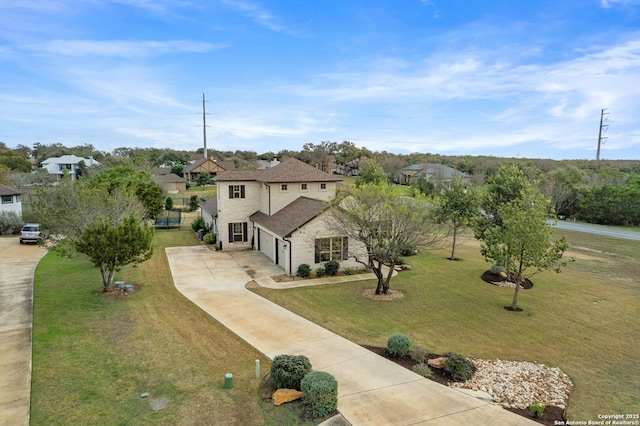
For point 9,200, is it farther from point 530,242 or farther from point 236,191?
point 530,242

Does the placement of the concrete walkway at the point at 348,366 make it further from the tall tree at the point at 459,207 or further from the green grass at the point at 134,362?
the tall tree at the point at 459,207

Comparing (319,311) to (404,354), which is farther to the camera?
(319,311)

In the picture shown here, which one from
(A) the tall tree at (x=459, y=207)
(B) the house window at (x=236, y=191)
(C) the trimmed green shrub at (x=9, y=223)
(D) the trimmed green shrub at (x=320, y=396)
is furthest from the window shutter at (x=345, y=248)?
(C) the trimmed green shrub at (x=9, y=223)

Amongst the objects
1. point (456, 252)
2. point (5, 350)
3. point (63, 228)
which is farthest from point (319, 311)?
point (456, 252)

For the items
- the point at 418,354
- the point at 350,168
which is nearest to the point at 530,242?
the point at 418,354

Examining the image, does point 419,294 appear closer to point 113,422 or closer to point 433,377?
point 433,377

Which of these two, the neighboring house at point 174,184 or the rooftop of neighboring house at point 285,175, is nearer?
the rooftop of neighboring house at point 285,175

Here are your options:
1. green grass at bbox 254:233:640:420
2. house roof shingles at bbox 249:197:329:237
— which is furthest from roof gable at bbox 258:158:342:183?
green grass at bbox 254:233:640:420
